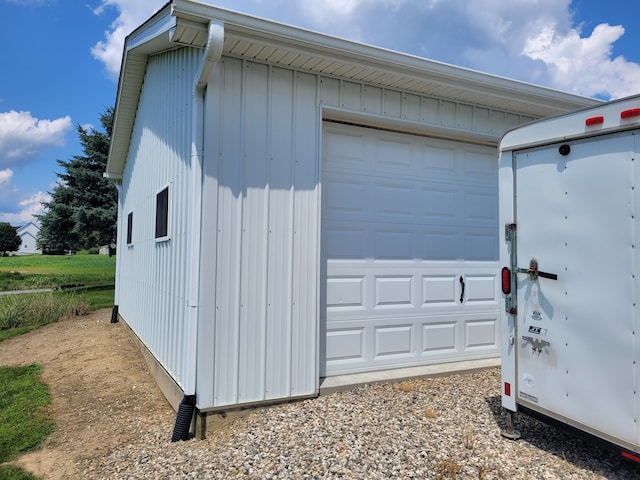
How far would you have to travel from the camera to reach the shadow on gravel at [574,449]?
248 centimetres

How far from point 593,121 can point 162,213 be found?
4.29m

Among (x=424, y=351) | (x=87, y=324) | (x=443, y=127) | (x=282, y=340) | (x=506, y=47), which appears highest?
(x=506, y=47)

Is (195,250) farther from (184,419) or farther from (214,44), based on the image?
(214,44)

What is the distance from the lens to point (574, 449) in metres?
2.75

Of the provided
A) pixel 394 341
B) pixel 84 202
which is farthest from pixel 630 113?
pixel 84 202

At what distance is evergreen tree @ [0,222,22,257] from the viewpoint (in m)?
43.2

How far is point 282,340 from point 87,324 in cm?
737

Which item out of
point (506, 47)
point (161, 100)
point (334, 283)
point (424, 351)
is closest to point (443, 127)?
point (334, 283)

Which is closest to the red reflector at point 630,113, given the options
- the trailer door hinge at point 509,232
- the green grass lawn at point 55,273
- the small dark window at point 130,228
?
the trailer door hinge at point 509,232

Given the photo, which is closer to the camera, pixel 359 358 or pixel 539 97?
pixel 359 358

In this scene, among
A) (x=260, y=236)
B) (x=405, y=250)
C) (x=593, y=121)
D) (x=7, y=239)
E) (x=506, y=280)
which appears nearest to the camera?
(x=593, y=121)

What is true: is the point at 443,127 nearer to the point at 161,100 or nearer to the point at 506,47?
the point at 161,100

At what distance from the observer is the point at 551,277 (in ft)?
8.62

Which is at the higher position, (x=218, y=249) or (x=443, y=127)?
(x=443, y=127)
